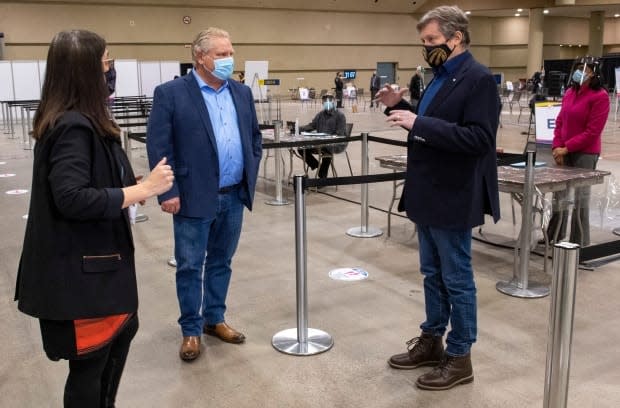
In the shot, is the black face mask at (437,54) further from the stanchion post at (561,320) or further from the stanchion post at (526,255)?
the stanchion post at (526,255)

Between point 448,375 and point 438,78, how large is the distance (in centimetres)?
143

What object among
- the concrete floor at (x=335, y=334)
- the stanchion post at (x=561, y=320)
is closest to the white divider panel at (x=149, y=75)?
the concrete floor at (x=335, y=334)

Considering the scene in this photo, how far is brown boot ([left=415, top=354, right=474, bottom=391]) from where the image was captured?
9.96ft

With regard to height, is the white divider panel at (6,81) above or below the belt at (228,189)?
above

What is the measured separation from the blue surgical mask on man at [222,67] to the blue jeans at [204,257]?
2.03 feet

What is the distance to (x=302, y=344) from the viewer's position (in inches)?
140

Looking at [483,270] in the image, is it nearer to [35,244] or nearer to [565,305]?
[565,305]

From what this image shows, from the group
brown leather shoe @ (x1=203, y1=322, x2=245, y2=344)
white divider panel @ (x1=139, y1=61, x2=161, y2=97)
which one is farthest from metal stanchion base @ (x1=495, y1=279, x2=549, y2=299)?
white divider panel @ (x1=139, y1=61, x2=161, y2=97)

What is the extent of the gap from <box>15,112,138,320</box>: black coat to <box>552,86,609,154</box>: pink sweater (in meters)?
4.08

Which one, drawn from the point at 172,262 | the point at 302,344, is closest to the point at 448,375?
the point at 302,344

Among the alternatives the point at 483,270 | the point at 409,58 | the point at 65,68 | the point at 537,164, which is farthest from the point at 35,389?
the point at 409,58

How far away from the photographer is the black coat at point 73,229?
1.84 metres

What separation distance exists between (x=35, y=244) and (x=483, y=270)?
380cm

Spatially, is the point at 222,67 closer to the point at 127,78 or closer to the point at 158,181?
the point at 158,181
